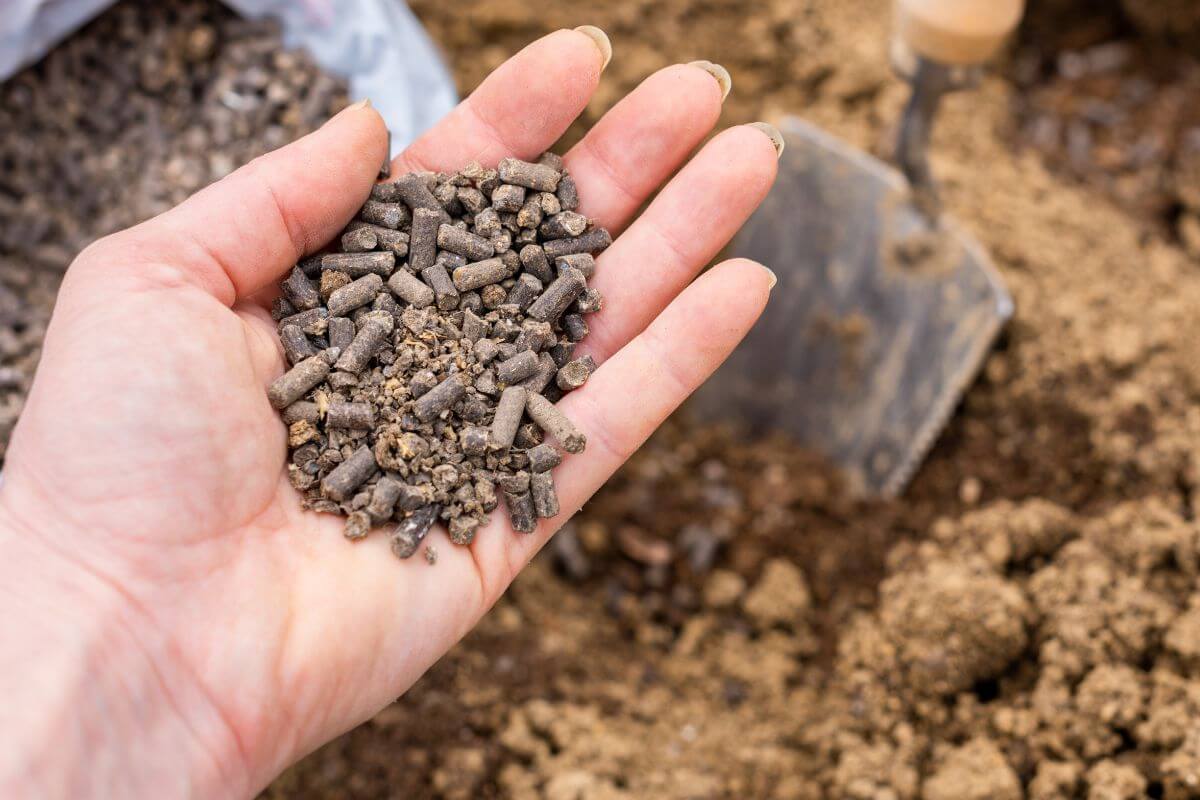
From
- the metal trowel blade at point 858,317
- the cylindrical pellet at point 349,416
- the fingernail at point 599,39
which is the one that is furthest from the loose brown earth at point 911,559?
the fingernail at point 599,39

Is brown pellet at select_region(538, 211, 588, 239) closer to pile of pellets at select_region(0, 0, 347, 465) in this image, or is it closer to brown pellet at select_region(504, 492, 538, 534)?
brown pellet at select_region(504, 492, 538, 534)

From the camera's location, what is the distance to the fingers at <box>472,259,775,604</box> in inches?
Answer: 106

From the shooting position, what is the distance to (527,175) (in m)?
2.89

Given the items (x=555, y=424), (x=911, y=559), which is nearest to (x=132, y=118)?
(x=555, y=424)

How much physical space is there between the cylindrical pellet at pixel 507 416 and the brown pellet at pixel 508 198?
0.53 metres

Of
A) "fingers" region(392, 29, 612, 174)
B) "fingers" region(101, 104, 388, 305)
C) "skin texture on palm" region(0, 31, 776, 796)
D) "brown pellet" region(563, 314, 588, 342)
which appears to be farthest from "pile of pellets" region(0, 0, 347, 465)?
"brown pellet" region(563, 314, 588, 342)

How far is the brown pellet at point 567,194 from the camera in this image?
296cm

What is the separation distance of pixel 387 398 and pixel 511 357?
35cm

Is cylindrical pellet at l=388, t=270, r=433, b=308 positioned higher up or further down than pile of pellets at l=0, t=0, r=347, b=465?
further down

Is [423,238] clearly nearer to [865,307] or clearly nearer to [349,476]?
[349,476]

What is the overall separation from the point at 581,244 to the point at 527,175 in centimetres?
25

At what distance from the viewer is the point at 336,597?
7.80ft

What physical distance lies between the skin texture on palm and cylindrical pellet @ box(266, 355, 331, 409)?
40mm

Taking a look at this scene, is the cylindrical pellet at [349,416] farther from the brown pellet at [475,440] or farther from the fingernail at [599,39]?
the fingernail at [599,39]
